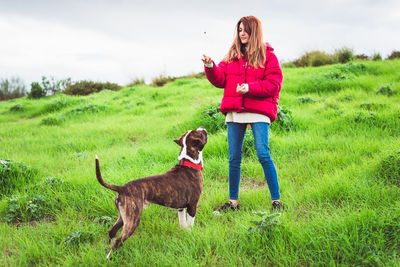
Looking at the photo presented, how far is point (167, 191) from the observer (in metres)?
2.82

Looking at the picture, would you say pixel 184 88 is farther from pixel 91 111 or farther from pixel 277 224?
pixel 277 224

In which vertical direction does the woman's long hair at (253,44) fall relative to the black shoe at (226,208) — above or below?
above

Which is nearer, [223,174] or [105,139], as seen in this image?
[223,174]

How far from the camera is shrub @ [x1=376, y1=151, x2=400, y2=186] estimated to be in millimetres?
3701

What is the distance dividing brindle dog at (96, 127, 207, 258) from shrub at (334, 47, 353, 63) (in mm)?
15165

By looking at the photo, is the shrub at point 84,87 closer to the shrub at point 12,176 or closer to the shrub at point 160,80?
the shrub at point 160,80

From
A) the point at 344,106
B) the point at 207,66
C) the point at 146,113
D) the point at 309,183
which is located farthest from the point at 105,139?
the point at 344,106

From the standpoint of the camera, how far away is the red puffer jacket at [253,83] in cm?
338

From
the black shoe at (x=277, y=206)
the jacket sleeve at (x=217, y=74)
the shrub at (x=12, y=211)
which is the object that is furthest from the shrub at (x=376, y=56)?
the shrub at (x=12, y=211)

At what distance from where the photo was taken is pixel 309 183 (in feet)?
13.4

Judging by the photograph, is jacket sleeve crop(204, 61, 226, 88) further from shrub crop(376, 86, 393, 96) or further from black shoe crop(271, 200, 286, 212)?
shrub crop(376, 86, 393, 96)

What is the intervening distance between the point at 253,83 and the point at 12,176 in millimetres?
4191

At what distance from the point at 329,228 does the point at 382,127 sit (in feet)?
14.0

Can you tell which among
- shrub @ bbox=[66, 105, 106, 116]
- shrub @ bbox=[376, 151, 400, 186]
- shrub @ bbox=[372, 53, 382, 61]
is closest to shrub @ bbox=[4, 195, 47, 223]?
shrub @ bbox=[376, 151, 400, 186]
